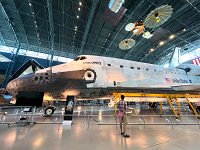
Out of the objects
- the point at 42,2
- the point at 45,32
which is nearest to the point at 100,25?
the point at 42,2

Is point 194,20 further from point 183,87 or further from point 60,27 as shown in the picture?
point 60,27

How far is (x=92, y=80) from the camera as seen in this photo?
7.82 meters

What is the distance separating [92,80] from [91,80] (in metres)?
0.06

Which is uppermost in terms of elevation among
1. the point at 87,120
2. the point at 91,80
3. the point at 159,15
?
the point at 159,15

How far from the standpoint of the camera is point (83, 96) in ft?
27.2

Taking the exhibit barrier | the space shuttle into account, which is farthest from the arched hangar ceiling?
the exhibit barrier

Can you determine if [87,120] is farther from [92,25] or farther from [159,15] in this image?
[92,25]

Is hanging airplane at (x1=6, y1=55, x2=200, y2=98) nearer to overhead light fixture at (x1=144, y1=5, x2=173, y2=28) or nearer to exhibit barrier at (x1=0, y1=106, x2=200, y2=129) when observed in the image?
exhibit barrier at (x1=0, y1=106, x2=200, y2=129)

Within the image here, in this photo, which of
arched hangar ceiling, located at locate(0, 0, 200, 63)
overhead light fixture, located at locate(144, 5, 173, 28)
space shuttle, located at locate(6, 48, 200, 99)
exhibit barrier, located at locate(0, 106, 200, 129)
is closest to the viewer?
exhibit barrier, located at locate(0, 106, 200, 129)

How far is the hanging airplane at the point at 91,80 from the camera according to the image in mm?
7371

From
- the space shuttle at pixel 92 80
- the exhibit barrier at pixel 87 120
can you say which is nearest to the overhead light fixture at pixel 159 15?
the space shuttle at pixel 92 80

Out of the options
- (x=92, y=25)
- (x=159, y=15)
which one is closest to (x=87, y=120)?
(x=159, y=15)

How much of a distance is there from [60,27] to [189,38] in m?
22.7

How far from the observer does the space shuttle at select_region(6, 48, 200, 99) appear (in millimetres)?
7371
